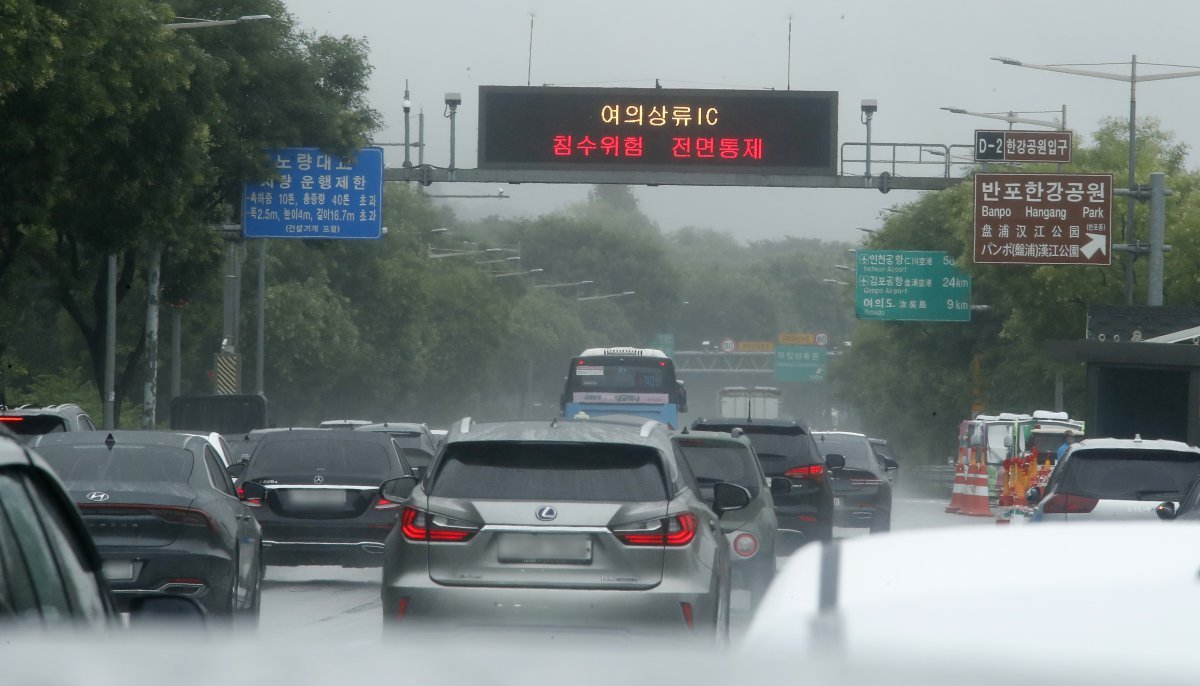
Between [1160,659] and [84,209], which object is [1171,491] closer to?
[1160,659]

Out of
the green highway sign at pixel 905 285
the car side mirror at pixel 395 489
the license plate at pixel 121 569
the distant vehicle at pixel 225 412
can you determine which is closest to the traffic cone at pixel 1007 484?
the green highway sign at pixel 905 285

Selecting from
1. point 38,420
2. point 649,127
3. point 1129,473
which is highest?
point 649,127

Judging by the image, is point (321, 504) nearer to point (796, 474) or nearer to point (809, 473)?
point (796, 474)

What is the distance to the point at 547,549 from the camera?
9562 millimetres

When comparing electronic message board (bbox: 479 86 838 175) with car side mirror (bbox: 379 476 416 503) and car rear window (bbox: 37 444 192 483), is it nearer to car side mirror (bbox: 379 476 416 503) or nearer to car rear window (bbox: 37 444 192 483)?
car rear window (bbox: 37 444 192 483)

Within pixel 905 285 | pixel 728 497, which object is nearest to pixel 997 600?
pixel 728 497

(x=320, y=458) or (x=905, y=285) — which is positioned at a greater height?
(x=905, y=285)

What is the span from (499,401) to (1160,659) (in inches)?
Result: 4715

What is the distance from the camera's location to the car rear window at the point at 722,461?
53.9ft

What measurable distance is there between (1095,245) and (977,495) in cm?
644

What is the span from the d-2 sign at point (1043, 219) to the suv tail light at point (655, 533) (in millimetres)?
29416

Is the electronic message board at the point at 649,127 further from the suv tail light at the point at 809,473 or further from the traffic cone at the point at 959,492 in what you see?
the suv tail light at the point at 809,473

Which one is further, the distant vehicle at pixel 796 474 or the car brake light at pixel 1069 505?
the distant vehicle at pixel 796 474

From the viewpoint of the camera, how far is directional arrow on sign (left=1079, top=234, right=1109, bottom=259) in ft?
124
